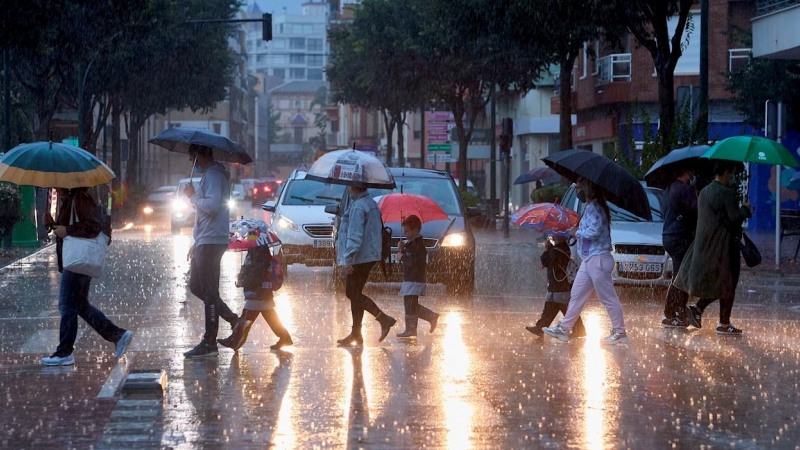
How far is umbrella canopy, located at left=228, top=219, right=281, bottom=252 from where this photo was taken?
11.8 m

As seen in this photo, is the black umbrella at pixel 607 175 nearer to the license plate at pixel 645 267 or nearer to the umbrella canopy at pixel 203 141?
the umbrella canopy at pixel 203 141

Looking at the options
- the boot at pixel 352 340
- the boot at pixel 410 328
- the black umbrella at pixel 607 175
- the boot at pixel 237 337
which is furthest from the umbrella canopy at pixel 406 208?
the boot at pixel 237 337

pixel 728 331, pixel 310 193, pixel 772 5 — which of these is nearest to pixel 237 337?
pixel 728 331

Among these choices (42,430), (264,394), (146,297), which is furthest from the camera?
(146,297)

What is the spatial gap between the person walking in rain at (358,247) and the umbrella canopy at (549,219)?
1.68 m

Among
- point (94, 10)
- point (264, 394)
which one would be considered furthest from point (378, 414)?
point (94, 10)

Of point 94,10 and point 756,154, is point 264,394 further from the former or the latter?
point 94,10

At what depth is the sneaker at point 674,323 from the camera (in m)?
14.2

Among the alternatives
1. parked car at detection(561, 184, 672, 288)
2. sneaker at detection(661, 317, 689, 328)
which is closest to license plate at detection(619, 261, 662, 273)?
parked car at detection(561, 184, 672, 288)

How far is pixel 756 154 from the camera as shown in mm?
15133

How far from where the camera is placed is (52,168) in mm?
11289

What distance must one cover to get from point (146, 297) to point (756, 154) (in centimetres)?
751

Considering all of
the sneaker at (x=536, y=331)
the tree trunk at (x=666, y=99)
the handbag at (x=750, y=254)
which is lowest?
the sneaker at (x=536, y=331)

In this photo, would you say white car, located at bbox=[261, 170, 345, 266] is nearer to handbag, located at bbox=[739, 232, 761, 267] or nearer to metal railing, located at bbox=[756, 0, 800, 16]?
handbag, located at bbox=[739, 232, 761, 267]
